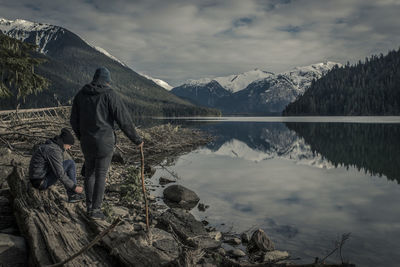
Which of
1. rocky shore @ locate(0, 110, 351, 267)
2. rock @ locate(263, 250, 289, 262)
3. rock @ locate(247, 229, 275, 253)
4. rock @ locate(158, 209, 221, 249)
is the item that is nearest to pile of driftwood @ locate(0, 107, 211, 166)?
rocky shore @ locate(0, 110, 351, 267)

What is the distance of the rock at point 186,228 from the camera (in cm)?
675

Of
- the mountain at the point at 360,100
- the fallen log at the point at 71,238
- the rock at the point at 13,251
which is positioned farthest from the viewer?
the mountain at the point at 360,100

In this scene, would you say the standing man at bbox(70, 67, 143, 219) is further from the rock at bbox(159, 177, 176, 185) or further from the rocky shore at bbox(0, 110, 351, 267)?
the rock at bbox(159, 177, 176, 185)

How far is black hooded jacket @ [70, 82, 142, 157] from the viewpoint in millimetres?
5652

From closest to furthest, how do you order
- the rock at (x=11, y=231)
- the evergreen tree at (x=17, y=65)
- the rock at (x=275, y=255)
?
the rock at (x=11, y=231) < the rock at (x=275, y=255) < the evergreen tree at (x=17, y=65)

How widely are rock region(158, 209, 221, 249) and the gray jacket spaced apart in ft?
9.26

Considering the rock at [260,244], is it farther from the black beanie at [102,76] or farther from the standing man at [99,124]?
the black beanie at [102,76]

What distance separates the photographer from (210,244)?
678 cm

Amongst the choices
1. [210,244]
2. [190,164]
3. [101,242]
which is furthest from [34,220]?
[190,164]

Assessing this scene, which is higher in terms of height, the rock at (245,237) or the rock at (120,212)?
the rock at (120,212)

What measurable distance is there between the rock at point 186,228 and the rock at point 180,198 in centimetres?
244

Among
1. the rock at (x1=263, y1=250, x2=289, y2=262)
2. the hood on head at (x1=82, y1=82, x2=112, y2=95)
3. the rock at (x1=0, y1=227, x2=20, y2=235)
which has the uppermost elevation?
the hood on head at (x1=82, y1=82, x2=112, y2=95)

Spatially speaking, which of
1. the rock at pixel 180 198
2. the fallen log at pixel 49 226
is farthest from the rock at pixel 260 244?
the fallen log at pixel 49 226

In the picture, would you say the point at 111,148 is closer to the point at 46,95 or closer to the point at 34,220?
the point at 34,220
